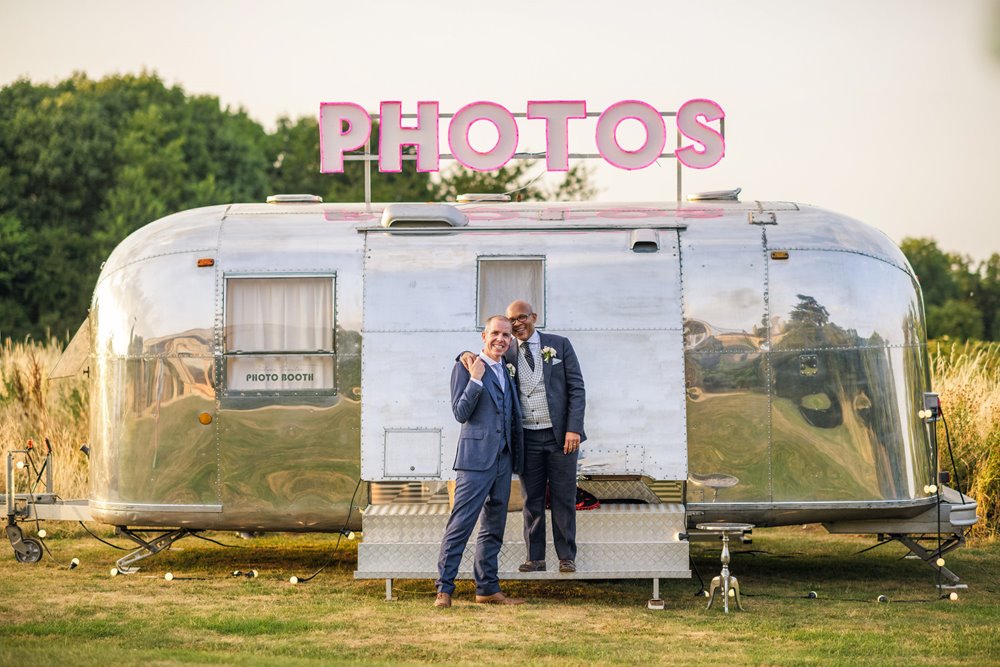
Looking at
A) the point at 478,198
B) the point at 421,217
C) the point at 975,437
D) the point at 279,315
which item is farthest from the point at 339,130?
the point at 975,437

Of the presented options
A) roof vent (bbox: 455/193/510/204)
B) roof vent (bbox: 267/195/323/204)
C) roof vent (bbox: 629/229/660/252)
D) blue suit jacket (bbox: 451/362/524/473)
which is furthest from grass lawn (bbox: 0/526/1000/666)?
roof vent (bbox: 455/193/510/204)

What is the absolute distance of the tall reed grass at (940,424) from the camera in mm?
13594

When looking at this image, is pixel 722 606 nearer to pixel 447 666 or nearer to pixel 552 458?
pixel 552 458

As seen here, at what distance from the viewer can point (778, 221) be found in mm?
10625

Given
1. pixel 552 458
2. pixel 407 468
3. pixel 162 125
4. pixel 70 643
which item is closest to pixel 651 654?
pixel 552 458

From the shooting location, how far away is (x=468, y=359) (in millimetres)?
9477

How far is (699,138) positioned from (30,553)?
22.8 ft

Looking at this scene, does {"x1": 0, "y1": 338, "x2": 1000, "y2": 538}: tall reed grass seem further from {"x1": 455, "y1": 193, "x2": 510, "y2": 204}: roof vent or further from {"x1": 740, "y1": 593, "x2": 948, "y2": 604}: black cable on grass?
{"x1": 455, "y1": 193, "x2": 510, "y2": 204}: roof vent

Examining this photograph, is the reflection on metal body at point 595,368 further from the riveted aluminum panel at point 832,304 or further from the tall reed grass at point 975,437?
the tall reed grass at point 975,437

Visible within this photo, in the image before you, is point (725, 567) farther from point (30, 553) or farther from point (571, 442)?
point (30, 553)

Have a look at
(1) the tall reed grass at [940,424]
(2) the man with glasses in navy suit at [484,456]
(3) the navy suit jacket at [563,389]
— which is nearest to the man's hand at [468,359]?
(2) the man with glasses in navy suit at [484,456]

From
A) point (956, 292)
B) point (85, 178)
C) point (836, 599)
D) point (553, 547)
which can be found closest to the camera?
point (553, 547)

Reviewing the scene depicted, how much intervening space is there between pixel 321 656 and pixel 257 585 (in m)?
2.59

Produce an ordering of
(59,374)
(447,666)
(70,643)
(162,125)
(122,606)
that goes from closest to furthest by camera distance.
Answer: (447,666)
(70,643)
(122,606)
(59,374)
(162,125)
